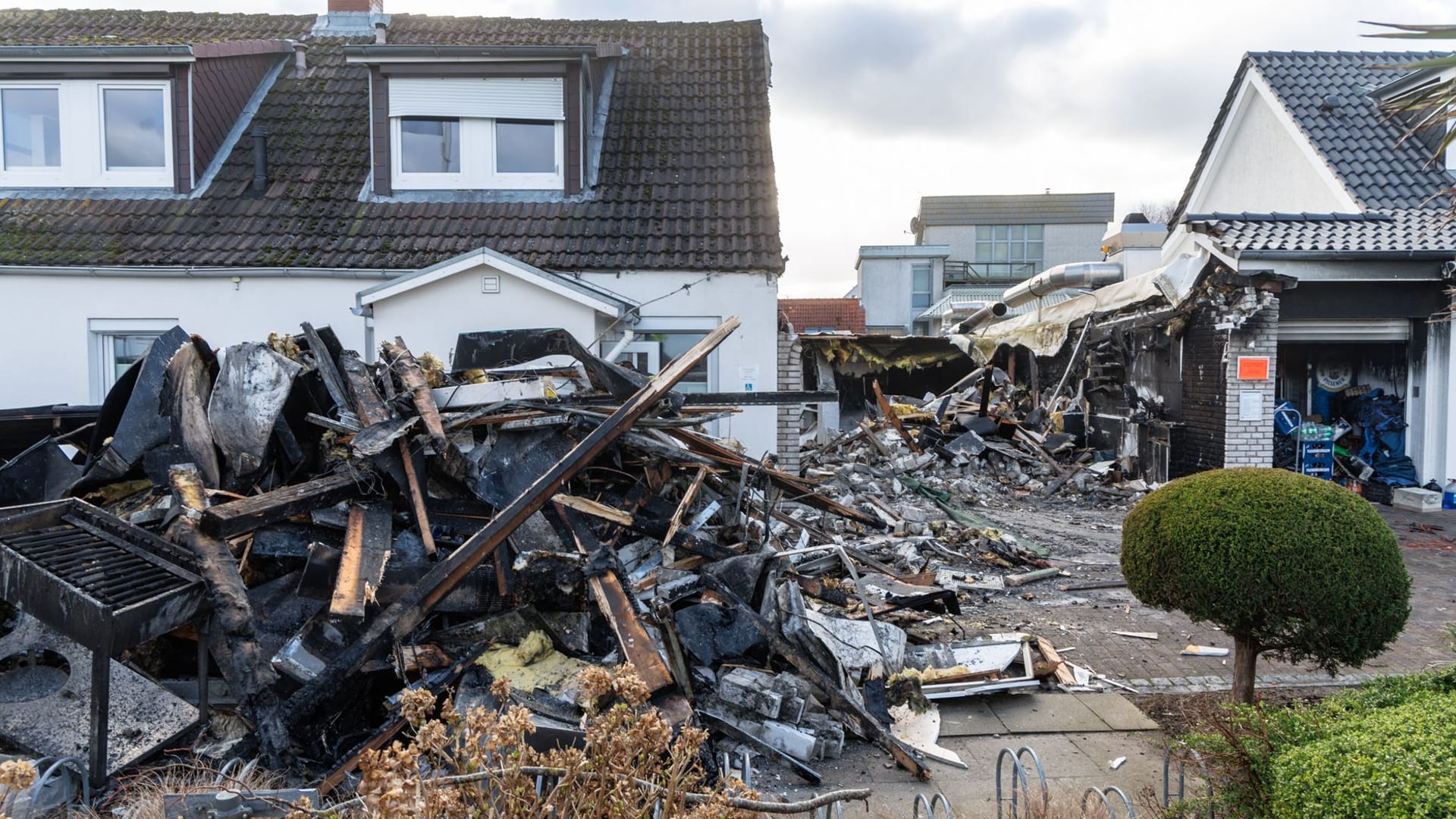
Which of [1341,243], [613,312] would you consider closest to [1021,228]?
[1341,243]

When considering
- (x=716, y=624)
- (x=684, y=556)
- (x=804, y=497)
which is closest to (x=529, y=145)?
(x=804, y=497)

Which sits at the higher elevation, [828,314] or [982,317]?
[828,314]

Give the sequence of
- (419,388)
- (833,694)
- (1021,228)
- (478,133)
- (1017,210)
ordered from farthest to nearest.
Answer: (1017,210) < (1021,228) < (478,133) < (419,388) < (833,694)

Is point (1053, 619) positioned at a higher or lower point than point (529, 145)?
lower

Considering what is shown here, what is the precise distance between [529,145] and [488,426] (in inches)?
279

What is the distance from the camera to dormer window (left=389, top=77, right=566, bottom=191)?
12117mm

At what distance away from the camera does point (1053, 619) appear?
316 inches

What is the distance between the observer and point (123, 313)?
1134 cm

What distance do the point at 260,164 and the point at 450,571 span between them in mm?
9970

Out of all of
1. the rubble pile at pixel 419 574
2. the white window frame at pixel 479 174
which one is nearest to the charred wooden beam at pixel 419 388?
the rubble pile at pixel 419 574

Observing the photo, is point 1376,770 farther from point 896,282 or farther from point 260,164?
point 896,282

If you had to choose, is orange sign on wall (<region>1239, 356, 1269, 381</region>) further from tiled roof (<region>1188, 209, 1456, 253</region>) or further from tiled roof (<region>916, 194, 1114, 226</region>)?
tiled roof (<region>916, 194, 1114, 226</region>)

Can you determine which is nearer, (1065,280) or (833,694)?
(833,694)

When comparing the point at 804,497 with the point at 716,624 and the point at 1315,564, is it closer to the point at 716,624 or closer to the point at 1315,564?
the point at 716,624
